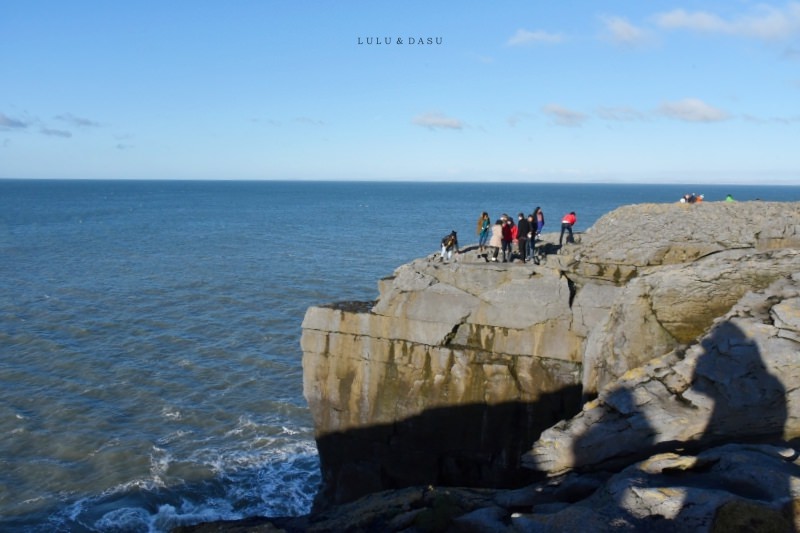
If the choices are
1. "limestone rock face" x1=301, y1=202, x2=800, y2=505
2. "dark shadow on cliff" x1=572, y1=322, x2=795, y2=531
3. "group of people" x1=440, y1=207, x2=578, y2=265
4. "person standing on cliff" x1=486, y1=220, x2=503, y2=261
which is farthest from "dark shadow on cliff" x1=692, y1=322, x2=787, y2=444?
"person standing on cliff" x1=486, y1=220, x2=503, y2=261

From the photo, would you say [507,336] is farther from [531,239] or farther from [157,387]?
[157,387]

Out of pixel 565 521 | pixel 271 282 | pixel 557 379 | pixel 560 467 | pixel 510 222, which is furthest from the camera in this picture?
pixel 271 282

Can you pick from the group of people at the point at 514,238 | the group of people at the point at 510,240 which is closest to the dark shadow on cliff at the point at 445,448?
the group of people at the point at 510,240

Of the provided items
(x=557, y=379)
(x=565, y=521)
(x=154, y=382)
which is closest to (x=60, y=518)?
(x=154, y=382)

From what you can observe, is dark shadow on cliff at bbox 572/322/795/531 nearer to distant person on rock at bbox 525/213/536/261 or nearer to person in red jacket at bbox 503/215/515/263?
distant person on rock at bbox 525/213/536/261

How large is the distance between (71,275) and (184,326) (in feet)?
63.8

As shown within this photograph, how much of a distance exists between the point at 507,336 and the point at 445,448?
3.67m

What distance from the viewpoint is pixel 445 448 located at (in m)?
17.1

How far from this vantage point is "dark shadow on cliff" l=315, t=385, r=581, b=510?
1642 centimetres

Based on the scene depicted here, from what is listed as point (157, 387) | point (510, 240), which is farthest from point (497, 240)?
point (157, 387)

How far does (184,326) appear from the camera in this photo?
3459cm

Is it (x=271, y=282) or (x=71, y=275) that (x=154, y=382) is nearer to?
(x=271, y=282)

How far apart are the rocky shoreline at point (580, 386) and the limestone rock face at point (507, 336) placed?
0.05m

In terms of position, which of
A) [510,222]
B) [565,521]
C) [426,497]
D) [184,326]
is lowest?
[184,326]
